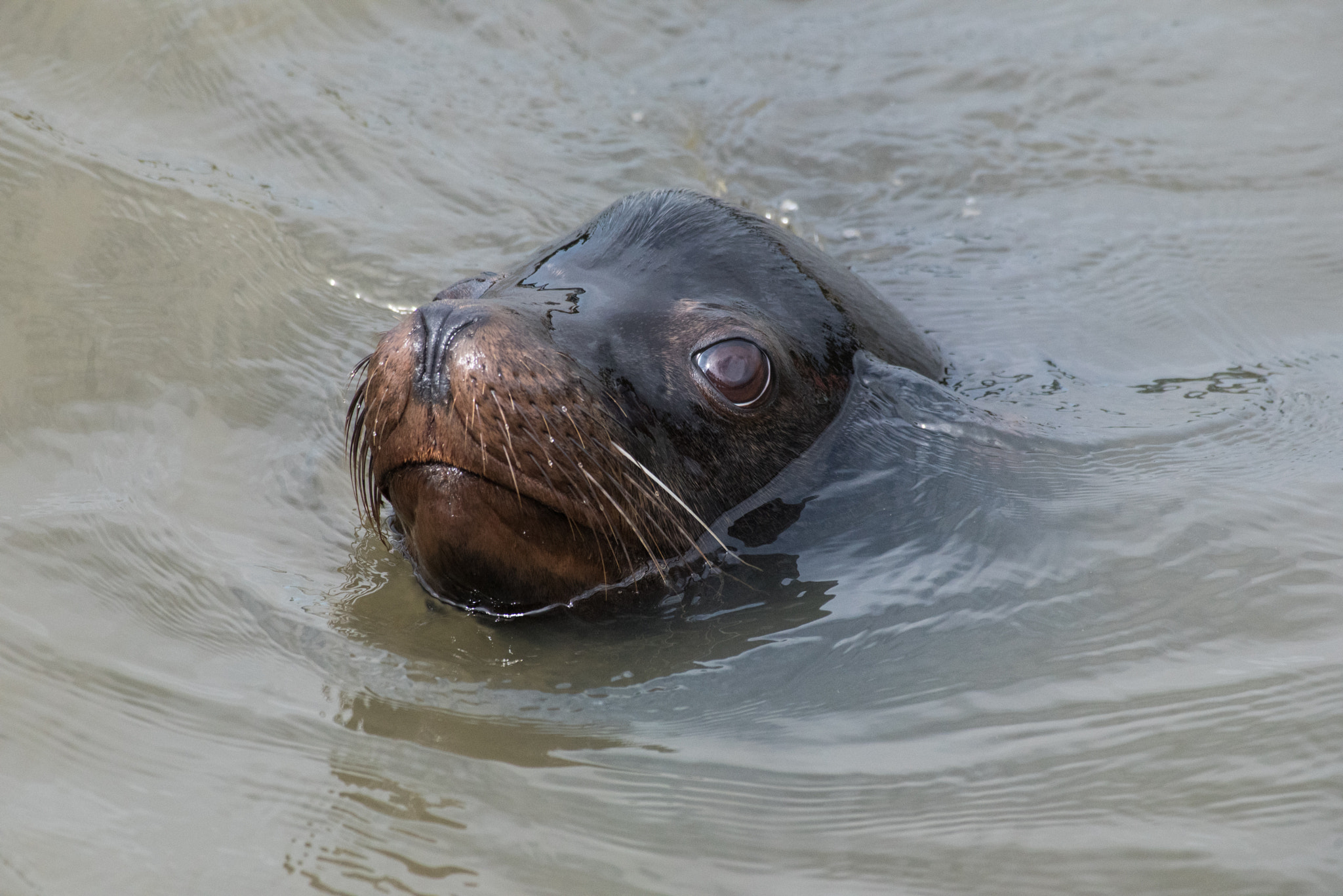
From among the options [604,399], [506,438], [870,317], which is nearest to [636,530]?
[604,399]

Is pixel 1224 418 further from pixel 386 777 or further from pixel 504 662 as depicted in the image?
pixel 386 777

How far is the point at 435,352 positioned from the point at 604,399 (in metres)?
0.47

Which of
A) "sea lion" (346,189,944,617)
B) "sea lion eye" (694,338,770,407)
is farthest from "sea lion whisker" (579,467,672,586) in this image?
"sea lion eye" (694,338,770,407)

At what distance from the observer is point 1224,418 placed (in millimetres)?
4746

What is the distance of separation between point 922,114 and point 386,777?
6211 millimetres

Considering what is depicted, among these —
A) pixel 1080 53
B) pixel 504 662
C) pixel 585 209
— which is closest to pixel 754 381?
pixel 504 662

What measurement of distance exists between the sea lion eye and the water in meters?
0.41

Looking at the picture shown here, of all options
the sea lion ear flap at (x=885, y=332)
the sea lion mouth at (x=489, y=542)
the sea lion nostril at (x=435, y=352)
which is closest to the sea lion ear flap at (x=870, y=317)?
the sea lion ear flap at (x=885, y=332)

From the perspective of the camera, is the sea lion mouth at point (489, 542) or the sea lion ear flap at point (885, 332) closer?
the sea lion mouth at point (489, 542)

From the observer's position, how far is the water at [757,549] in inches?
98.8

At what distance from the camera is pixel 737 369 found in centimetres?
380

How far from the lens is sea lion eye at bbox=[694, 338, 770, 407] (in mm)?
3773

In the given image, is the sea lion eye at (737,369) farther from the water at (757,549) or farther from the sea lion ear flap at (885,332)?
the sea lion ear flap at (885,332)

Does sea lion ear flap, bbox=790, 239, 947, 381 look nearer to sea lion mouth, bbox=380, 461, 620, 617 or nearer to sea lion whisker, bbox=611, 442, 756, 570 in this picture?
sea lion whisker, bbox=611, 442, 756, 570
